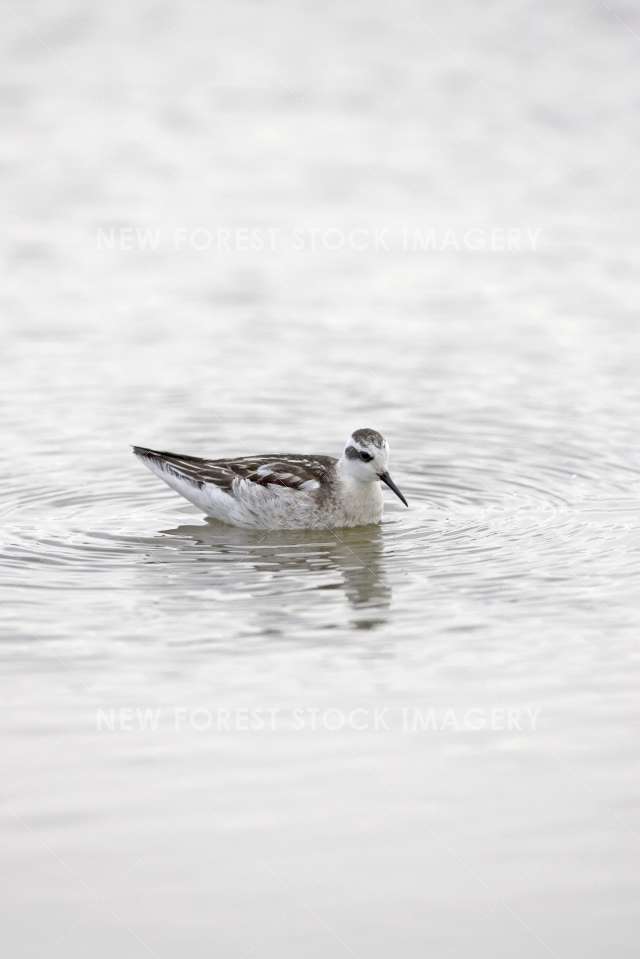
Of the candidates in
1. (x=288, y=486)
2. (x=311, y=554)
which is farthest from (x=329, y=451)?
(x=311, y=554)

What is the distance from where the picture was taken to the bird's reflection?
479 inches

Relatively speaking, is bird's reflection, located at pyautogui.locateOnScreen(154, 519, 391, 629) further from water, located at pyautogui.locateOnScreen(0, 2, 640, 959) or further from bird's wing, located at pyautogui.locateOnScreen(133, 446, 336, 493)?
bird's wing, located at pyautogui.locateOnScreen(133, 446, 336, 493)

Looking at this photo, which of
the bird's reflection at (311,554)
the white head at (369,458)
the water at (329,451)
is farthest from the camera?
the white head at (369,458)

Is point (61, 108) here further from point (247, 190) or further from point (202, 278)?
point (202, 278)

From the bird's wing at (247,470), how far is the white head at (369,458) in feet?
0.93

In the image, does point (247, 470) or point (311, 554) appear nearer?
point (311, 554)

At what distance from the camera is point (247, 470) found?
→ 14.4 m

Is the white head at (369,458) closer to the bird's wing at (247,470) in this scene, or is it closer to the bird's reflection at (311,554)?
the bird's wing at (247,470)

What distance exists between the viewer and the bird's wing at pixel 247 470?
14.2 metres

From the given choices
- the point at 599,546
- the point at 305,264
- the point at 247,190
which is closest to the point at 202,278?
the point at 305,264

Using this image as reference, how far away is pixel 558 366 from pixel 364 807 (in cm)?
1042

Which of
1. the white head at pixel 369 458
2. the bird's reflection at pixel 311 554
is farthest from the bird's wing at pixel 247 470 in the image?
the bird's reflection at pixel 311 554

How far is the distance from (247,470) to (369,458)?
1.10 meters

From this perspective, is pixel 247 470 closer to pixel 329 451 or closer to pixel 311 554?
pixel 311 554
